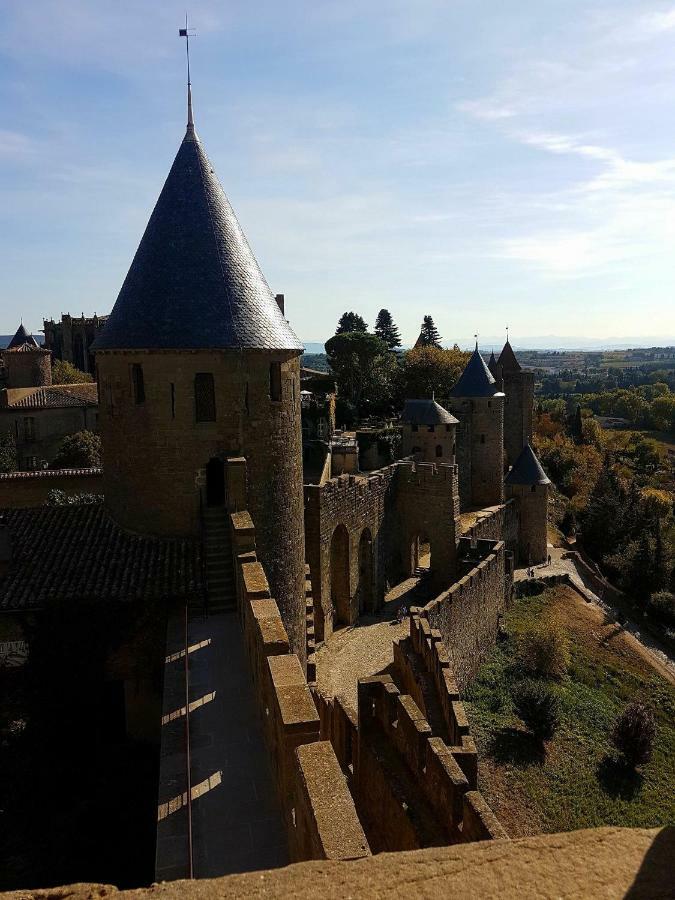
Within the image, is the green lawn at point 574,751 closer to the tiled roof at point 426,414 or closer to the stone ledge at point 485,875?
the tiled roof at point 426,414

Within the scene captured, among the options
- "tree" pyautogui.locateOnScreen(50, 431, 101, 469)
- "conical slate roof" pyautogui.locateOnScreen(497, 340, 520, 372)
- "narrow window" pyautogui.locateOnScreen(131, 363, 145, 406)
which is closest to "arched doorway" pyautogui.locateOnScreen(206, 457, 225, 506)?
"narrow window" pyautogui.locateOnScreen(131, 363, 145, 406)

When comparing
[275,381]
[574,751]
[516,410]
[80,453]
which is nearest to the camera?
[275,381]

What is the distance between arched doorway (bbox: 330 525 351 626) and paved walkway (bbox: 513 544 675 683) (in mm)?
13430

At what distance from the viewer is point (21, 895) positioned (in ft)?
12.8

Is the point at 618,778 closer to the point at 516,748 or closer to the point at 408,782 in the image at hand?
the point at 516,748

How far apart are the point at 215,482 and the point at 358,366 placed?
4743cm

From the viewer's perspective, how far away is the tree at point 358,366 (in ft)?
200

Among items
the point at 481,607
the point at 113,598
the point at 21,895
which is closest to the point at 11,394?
the point at 481,607

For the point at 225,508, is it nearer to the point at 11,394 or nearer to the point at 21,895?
the point at 21,895

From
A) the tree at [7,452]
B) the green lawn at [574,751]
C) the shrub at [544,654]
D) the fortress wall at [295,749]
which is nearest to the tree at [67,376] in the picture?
the tree at [7,452]

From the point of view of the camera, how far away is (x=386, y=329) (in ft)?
295

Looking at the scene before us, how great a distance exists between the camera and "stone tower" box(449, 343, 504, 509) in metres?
38.3

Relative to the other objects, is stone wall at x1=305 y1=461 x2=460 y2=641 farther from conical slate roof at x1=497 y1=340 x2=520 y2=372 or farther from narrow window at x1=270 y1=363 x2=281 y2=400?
conical slate roof at x1=497 y1=340 x2=520 y2=372

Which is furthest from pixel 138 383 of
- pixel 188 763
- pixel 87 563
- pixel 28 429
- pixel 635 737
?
pixel 28 429
